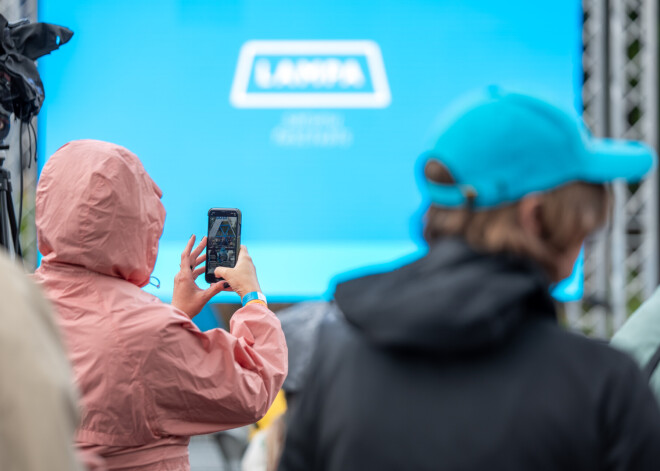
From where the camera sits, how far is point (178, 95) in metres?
3.30

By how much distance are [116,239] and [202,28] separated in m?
2.11

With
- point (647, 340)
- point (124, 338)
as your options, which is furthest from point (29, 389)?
point (647, 340)

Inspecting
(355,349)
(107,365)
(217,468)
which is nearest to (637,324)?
(355,349)

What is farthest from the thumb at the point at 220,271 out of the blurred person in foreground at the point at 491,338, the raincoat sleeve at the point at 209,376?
the blurred person in foreground at the point at 491,338

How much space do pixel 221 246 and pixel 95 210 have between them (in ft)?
1.09

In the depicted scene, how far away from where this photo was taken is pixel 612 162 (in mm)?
822

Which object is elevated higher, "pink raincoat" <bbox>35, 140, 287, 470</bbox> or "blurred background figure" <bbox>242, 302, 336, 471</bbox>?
"pink raincoat" <bbox>35, 140, 287, 470</bbox>

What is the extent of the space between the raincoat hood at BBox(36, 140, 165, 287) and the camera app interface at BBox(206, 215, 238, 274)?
201mm

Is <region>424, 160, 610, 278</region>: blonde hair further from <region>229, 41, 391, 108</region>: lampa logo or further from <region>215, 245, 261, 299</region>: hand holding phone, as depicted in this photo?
<region>229, 41, 391, 108</region>: lampa logo

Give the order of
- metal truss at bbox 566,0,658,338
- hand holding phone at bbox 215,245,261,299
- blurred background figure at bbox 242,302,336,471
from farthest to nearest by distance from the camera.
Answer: metal truss at bbox 566,0,658,338
blurred background figure at bbox 242,302,336,471
hand holding phone at bbox 215,245,261,299

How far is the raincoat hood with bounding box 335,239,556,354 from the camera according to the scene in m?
0.75

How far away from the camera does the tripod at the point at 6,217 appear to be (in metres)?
1.75

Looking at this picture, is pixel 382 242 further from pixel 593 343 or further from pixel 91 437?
pixel 593 343

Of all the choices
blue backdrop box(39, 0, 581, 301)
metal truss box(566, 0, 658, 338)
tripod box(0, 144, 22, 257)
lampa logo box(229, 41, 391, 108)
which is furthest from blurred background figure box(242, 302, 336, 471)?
metal truss box(566, 0, 658, 338)
